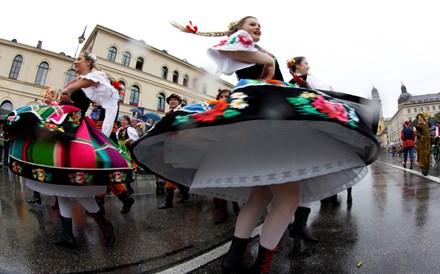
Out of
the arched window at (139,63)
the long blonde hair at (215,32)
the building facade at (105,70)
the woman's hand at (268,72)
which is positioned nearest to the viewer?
the woman's hand at (268,72)

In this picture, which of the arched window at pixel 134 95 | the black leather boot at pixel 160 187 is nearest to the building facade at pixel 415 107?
the arched window at pixel 134 95

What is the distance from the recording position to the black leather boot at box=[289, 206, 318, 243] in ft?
7.20

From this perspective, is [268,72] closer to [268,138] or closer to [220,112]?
[268,138]

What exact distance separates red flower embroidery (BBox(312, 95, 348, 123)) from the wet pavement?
109 centimetres

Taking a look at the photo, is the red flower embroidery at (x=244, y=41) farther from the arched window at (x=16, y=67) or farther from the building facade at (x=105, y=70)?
the arched window at (x=16, y=67)

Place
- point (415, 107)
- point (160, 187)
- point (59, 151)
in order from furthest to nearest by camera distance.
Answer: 1. point (415, 107)
2. point (160, 187)
3. point (59, 151)

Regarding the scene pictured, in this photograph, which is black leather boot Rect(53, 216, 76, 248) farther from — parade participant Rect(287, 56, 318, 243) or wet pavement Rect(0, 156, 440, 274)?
parade participant Rect(287, 56, 318, 243)

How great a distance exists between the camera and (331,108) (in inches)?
46.4

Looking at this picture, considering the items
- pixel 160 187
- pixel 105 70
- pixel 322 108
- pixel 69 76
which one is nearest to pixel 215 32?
pixel 322 108

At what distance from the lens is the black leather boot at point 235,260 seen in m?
1.41

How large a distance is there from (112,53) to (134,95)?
16.5 feet

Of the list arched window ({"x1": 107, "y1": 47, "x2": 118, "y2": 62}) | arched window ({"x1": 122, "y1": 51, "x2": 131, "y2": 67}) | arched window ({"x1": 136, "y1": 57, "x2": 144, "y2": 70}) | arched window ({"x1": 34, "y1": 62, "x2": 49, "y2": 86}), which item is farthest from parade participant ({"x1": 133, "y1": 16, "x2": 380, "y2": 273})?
arched window ({"x1": 34, "y1": 62, "x2": 49, "y2": 86})

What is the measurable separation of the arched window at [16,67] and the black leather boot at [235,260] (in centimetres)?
3132

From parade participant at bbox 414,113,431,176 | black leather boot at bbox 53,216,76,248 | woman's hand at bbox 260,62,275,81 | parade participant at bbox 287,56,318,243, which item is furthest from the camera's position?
parade participant at bbox 414,113,431,176
